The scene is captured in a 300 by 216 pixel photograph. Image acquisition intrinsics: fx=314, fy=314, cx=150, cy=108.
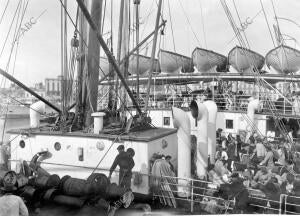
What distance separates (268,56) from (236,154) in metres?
15.8

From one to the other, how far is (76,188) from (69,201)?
0.27 metres

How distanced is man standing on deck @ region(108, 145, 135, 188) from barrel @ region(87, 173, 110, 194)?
0.43 meters

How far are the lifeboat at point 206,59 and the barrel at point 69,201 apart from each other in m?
22.4

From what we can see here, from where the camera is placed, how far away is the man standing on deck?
6.55m

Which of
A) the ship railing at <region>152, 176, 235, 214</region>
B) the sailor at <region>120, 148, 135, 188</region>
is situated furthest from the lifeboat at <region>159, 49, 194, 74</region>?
the sailor at <region>120, 148, 135, 188</region>

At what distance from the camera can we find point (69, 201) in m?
6.01

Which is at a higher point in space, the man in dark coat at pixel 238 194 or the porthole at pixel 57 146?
Result: the porthole at pixel 57 146

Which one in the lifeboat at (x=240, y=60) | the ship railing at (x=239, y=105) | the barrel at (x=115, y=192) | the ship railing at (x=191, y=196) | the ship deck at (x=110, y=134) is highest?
the lifeboat at (x=240, y=60)

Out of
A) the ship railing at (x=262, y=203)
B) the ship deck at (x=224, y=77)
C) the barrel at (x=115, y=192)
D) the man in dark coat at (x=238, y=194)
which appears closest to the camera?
the ship railing at (x=262, y=203)

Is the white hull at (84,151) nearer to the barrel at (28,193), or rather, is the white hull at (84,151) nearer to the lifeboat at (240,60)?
the barrel at (28,193)

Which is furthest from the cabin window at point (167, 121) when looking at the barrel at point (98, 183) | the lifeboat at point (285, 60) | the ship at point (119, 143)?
the barrel at point (98, 183)

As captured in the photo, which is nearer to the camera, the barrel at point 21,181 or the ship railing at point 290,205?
the ship railing at point 290,205

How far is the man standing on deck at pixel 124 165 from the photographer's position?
6551 mm

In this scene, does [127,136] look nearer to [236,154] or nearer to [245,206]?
[245,206]
